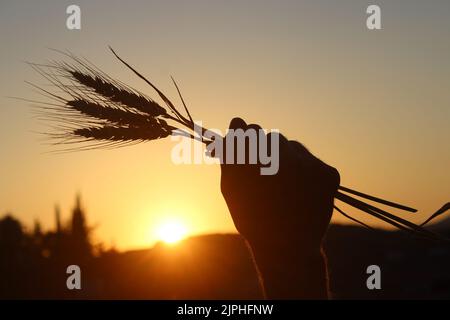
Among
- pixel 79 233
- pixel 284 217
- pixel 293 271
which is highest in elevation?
pixel 284 217

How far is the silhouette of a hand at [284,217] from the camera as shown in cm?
249

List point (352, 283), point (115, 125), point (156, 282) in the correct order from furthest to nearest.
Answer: point (352, 283)
point (156, 282)
point (115, 125)

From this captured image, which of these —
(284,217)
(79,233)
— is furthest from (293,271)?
(79,233)

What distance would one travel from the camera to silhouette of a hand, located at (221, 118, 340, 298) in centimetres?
249

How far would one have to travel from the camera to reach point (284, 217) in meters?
2.57

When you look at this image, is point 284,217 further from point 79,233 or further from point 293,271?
point 79,233

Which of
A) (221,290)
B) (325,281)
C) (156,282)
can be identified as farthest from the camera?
(156,282)

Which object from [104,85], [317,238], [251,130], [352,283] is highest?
[104,85]

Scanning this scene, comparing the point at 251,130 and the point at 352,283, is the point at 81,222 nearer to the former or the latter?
the point at 352,283

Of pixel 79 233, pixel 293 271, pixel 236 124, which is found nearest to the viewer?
pixel 293 271

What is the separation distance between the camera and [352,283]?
4569 centimetres

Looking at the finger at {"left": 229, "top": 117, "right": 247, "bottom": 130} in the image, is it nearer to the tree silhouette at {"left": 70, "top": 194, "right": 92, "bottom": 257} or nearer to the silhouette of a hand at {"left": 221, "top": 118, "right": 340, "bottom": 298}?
the silhouette of a hand at {"left": 221, "top": 118, "right": 340, "bottom": 298}
